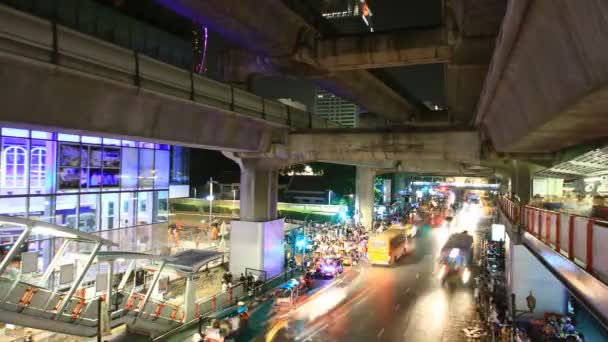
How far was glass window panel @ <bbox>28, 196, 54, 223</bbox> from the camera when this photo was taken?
21500 millimetres

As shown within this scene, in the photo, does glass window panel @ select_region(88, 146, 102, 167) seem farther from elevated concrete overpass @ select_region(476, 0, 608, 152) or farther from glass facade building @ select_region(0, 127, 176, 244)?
elevated concrete overpass @ select_region(476, 0, 608, 152)

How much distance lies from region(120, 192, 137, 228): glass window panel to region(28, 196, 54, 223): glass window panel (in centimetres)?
461

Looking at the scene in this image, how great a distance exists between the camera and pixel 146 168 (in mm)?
28703

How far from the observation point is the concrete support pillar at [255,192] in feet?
80.2

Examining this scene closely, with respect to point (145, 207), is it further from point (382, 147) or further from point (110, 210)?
point (382, 147)

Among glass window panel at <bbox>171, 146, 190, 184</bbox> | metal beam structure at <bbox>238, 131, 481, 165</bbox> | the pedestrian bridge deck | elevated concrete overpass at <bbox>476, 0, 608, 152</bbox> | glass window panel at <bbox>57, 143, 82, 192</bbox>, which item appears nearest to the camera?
elevated concrete overpass at <bbox>476, 0, 608, 152</bbox>

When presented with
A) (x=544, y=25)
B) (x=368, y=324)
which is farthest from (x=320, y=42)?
(x=368, y=324)

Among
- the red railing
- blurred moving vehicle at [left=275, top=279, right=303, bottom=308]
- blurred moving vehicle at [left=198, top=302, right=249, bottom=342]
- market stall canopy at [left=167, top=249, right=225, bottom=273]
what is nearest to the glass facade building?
market stall canopy at [left=167, top=249, right=225, bottom=273]

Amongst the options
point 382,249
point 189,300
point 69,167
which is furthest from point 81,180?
point 382,249

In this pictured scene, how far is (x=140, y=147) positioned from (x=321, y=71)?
16672 millimetres

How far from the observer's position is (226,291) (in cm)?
2072

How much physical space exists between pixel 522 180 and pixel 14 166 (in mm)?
25697

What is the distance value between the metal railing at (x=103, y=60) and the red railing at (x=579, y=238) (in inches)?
435

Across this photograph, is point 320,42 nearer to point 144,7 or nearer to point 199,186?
point 144,7
